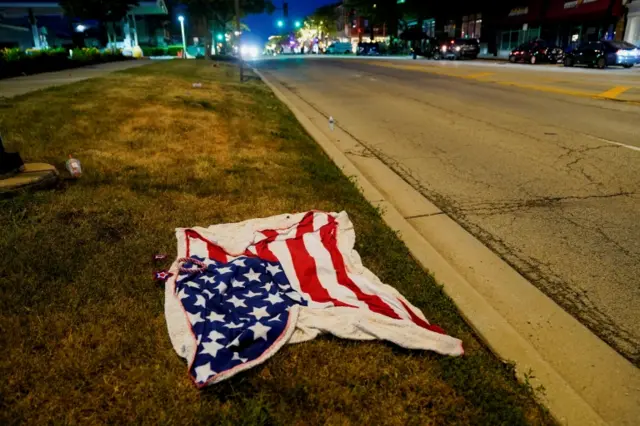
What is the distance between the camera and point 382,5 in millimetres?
64188

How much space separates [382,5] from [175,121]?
211 ft

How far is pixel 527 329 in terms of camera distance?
275cm

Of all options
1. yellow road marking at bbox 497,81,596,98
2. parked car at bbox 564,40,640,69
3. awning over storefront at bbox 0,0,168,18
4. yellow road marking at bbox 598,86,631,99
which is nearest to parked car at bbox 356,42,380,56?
awning over storefront at bbox 0,0,168,18

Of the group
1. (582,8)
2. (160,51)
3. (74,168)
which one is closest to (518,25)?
(582,8)

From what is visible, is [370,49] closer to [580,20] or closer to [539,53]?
[580,20]

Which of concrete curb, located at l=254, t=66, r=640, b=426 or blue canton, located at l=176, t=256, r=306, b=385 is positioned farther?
blue canton, located at l=176, t=256, r=306, b=385

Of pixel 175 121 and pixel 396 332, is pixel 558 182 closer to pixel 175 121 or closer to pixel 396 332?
pixel 396 332

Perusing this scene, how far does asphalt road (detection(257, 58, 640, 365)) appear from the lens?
3.28 metres

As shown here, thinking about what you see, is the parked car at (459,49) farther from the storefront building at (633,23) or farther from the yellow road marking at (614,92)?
the yellow road marking at (614,92)

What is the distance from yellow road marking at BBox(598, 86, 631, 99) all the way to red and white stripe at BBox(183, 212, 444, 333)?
41.3 ft

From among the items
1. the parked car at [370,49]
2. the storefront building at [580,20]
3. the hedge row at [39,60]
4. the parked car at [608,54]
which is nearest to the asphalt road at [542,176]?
the hedge row at [39,60]

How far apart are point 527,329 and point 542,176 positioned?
3.53 metres

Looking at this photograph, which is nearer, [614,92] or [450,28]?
[614,92]

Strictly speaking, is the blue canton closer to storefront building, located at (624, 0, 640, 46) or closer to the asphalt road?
the asphalt road
